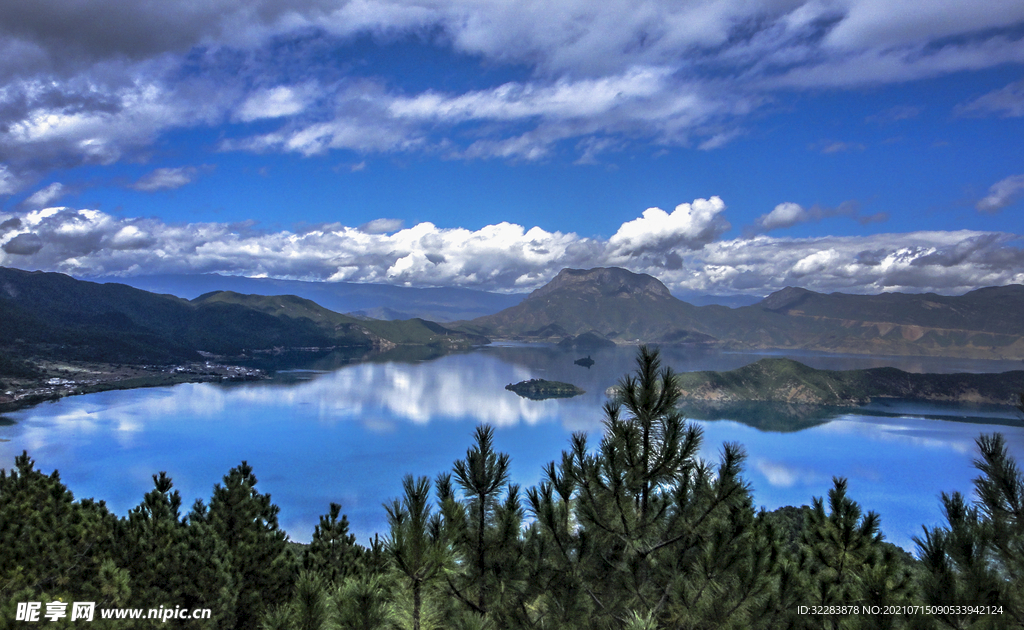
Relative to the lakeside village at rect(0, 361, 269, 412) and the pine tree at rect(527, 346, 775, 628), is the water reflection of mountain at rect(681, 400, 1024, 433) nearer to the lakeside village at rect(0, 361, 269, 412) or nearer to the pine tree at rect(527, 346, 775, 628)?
the pine tree at rect(527, 346, 775, 628)

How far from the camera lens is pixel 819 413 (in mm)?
91000

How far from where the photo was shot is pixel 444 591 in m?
4.74

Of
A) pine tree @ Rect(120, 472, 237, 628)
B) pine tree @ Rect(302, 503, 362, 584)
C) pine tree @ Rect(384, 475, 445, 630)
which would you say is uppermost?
pine tree @ Rect(384, 475, 445, 630)

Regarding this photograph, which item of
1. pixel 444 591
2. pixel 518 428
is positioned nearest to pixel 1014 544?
pixel 444 591

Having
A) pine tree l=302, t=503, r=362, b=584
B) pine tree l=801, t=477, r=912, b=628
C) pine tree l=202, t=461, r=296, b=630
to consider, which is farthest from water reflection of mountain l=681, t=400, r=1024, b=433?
pine tree l=801, t=477, r=912, b=628

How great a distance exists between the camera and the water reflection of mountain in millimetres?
82500

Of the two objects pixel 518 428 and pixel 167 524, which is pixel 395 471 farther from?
pixel 167 524

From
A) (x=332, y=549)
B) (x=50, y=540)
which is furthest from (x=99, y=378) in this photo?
(x=332, y=549)

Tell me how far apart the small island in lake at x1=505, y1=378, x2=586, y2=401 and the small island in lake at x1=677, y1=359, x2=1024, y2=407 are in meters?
23.1

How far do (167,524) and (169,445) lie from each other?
217ft

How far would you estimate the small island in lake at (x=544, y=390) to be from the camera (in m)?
101

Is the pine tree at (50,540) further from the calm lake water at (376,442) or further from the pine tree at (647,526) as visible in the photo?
the calm lake water at (376,442)

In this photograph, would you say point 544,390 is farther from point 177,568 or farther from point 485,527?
point 485,527

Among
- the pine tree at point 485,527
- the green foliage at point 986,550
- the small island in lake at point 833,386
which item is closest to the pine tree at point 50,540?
the pine tree at point 485,527
